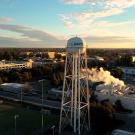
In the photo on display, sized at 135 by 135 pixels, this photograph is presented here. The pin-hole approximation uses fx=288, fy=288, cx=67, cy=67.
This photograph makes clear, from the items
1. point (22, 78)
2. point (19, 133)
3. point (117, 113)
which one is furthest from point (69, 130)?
point (22, 78)

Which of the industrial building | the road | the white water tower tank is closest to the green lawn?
the road

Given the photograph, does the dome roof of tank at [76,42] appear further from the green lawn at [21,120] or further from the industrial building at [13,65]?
the industrial building at [13,65]

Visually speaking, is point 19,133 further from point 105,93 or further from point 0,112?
point 105,93

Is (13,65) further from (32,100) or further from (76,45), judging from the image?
(76,45)

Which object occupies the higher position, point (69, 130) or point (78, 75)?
point (78, 75)

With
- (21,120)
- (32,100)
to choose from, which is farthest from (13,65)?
(21,120)

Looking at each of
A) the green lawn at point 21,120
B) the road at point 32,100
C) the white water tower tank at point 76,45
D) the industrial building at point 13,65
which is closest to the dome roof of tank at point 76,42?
the white water tower tank at point 76,45
